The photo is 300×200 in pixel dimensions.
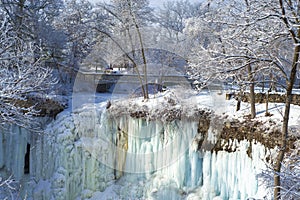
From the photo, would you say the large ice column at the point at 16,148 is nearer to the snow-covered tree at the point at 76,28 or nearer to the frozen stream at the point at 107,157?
the frozen stream at the point at 107,157

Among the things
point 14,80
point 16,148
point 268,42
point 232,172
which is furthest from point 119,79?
point 268,42

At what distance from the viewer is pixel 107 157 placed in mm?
7531

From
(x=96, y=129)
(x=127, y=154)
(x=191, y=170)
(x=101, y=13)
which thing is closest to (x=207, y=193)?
(x=191, y=170)

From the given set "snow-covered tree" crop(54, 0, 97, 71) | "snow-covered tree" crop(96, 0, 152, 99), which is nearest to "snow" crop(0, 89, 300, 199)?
"snow-covered tree" crop(96, 0, 152, 99)

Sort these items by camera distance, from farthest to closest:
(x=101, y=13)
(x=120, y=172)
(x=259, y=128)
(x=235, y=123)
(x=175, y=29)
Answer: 1. (x=175, y=29)
2. (x=101, y=13)
3. (x=120, y=172)
4. (x=235, y=123)
5. (x=259, y=128)

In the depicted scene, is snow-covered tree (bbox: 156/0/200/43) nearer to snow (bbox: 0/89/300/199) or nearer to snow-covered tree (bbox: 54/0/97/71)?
snow-covered tree (bbox: 54/0/97/71)

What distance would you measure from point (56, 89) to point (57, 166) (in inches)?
106

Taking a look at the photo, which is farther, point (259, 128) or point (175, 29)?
point (175, 29)

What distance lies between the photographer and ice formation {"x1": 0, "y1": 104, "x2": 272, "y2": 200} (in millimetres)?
6949

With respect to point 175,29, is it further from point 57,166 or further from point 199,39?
point 57,166

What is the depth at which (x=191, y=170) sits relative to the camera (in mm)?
6750

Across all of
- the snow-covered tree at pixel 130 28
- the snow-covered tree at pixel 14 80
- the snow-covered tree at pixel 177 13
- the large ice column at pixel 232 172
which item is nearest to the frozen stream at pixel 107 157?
the large ice column at pixel 232 172

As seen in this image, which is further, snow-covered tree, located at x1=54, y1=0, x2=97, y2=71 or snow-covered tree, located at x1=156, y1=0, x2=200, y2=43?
snow-covered tree, located at x1=156, y1=0, x2=200, y2=43

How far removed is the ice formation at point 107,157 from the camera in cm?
695
